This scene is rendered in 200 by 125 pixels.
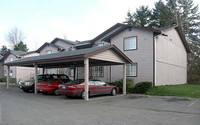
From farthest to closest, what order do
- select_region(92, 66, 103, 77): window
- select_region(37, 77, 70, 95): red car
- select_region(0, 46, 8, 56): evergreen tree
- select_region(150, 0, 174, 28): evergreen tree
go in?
1. select_region(0, 46, 8, 56): evergreen tree
2. select_region(150, 0, 174, 28): evergreen tree
3. select_region(92, 66, 103, 77): window
4. select_region(37, 77, 70, 95): red car

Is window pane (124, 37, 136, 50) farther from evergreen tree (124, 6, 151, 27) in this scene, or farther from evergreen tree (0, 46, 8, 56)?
evergreen tree (0, 46, 8, 56)

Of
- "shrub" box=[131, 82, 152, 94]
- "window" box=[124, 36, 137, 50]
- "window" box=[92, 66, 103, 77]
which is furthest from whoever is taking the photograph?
"window" box=[92, 66, 103, 77]

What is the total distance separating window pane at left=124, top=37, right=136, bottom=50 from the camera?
19.2 meters

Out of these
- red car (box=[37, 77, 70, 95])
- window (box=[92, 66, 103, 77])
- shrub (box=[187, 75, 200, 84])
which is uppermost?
window (box=[92, 66, 103, 77])

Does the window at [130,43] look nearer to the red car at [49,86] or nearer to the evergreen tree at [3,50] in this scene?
the red car at [49,86]

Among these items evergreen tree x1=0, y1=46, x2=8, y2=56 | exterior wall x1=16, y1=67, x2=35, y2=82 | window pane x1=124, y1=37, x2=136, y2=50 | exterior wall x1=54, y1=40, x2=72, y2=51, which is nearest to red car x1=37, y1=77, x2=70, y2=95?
window pane x1=124, y1=37, x2=136, y2=50

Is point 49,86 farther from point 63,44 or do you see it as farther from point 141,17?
point 141,17

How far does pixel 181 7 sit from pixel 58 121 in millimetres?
39208

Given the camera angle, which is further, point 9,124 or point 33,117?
point 33,117

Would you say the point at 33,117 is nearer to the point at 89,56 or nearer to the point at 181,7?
the point at 89,56

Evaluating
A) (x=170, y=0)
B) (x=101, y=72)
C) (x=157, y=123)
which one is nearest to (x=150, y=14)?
(x=170, y=0)

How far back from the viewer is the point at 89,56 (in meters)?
12.3

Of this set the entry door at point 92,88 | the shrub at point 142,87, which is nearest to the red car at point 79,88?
the entry door at point 92,88

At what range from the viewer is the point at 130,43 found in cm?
1945
